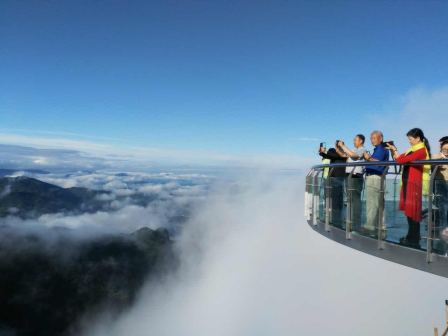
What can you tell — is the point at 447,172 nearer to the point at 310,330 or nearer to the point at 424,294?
the point at 424,294

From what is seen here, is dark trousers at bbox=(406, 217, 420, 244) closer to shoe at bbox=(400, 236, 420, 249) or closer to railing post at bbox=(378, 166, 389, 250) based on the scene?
shoe at bbox=(400, 236, 420, 249)

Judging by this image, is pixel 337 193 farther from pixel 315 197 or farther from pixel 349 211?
pixel 315 197

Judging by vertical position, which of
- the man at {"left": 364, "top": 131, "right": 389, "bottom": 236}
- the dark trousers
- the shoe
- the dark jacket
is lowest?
the shoe

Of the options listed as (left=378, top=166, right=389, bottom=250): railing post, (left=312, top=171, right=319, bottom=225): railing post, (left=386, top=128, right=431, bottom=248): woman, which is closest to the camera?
(left=386, top=128, right=431, bottom=248): woman

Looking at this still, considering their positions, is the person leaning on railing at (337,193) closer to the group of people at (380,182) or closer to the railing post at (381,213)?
the group of people at (380,182)

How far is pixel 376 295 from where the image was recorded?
499ft

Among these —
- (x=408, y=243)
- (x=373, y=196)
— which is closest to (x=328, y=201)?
(x=373, y=196)

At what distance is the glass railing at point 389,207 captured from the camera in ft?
24.1

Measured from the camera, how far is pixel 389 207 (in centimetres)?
823

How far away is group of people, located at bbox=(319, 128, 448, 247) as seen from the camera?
7.52 m

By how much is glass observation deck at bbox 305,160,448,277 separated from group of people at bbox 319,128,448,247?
2cm

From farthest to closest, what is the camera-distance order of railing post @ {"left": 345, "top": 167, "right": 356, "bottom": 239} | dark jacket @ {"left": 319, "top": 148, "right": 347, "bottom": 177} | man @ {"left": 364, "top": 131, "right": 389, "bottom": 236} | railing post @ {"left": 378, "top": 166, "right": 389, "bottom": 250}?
1. dark jacket @ {"left": 319, "top": 148, "right": 347, "bottom": 177}
2. railing post @ {"left": 345, "top": 167, "right": 356, "bottom": 239}
3. man @ {"left": 364, "top": 131, "right": 389, "bottom": 236}
4. railing post @ {"left": 378, "top": 166, "right": 389, "bottom": 250}

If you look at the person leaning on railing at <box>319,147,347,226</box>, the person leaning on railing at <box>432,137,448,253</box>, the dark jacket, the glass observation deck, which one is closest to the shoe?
the glass observation deck

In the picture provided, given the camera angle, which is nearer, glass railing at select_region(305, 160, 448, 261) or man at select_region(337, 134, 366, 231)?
glass railing at select_region(305, 160, 448, 261)
